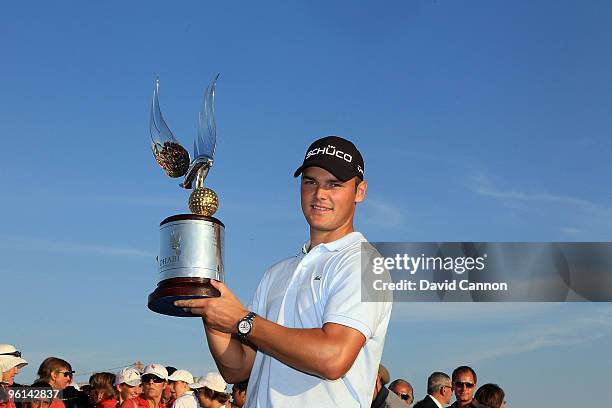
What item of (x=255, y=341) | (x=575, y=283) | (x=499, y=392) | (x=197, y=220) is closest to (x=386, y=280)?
(x=255, y=341)

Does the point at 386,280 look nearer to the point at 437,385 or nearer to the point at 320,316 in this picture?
the point at 320,316

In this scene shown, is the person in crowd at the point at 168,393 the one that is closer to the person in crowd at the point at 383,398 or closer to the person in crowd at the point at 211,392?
the person in crowd at the point at 211,392

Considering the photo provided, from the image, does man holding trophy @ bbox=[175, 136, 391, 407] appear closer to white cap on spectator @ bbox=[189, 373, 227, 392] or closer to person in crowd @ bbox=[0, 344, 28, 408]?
white cap on spectator @ bbox=[189, 373, 227, 392]

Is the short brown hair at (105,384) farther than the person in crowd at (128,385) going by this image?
Yes

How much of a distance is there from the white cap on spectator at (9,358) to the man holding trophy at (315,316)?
644 centimetres

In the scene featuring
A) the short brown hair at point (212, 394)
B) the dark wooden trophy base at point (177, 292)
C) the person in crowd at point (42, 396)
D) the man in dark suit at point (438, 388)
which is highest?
the man in dark suit at point (438, 388)

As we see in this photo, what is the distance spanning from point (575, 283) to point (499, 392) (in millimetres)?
1946

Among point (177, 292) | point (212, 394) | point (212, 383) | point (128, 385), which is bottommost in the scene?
point (177, 292)

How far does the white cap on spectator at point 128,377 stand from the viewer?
11.2m

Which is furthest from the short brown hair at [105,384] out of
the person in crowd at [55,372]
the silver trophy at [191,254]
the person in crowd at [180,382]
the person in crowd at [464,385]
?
the silver trophy at [191,254]

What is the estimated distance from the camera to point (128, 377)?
11250mm

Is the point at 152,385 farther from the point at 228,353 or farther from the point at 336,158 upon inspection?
the point at 336,158

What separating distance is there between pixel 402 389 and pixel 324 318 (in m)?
8.71

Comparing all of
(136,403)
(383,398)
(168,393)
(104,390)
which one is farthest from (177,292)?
(168,393)
